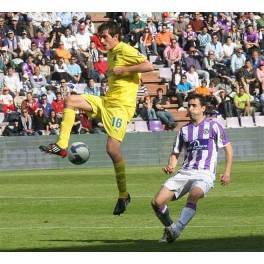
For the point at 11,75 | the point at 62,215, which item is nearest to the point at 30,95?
the point at 11,75

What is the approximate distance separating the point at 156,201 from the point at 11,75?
20167mm

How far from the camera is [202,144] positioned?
502 inches

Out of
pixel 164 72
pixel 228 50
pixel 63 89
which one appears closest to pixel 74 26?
pixel 63 89

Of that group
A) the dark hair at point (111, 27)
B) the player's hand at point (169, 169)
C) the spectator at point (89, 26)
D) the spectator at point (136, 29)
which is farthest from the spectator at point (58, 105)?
the player's hand at point (169, 169)

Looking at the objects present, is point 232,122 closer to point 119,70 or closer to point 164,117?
point 164,117

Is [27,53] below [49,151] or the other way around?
below

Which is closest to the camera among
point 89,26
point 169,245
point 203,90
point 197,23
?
point 169,245

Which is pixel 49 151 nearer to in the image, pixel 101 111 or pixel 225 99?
pixel 101 111

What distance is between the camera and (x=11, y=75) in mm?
32250

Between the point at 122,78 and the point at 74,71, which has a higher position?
the point at 122,78

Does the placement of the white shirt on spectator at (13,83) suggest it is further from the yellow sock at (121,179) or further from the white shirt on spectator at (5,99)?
the yellow sock at (121,179)

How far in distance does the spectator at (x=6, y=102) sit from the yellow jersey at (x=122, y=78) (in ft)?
55.5

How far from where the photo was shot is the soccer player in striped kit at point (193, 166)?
40.9ft

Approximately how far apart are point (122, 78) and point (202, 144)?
94.5 inches
